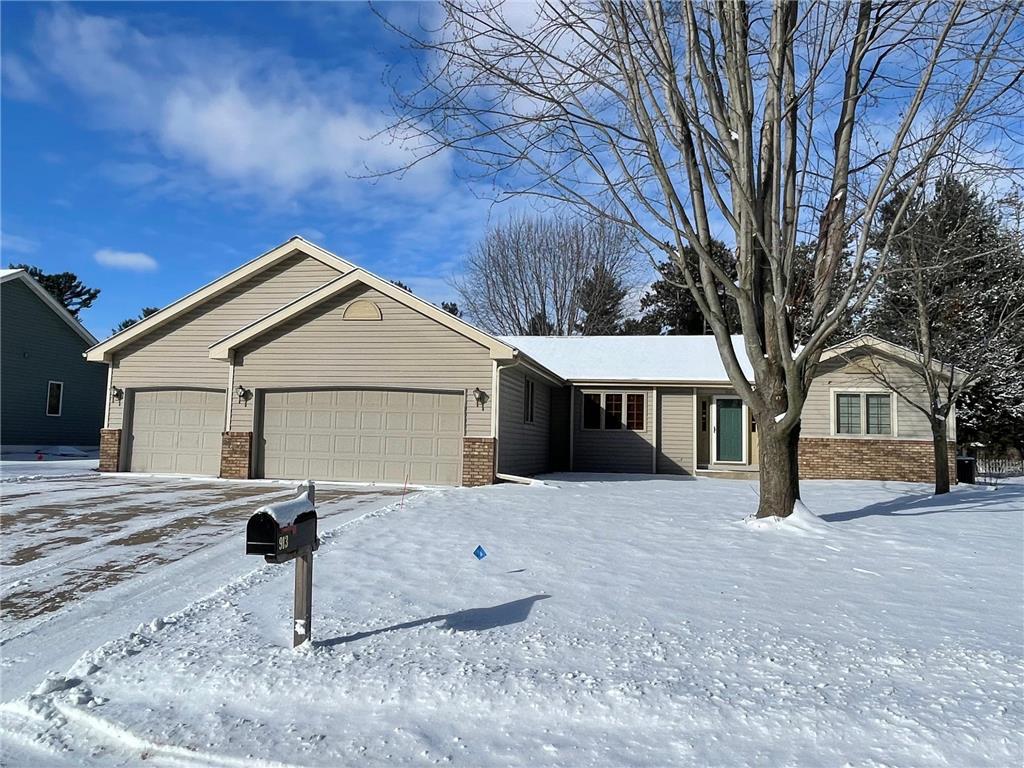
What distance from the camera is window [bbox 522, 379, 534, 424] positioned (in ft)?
53.2

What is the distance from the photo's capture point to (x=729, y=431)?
61.7 ft

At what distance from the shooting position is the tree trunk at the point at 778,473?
8414 millimetres

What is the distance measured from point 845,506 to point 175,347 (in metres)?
14.2

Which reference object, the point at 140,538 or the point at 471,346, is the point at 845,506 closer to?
the point at 471,346

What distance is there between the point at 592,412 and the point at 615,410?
64cm

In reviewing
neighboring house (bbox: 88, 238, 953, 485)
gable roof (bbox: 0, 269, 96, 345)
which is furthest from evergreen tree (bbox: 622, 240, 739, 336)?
gable roof (bbox: 0, 269, 96, 345)

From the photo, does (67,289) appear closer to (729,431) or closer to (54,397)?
(54,397)

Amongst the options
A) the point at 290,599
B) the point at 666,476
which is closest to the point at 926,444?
the point at 666,476

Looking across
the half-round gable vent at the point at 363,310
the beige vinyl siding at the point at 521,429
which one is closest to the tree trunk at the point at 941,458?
the beige vinyl siding at the point at 521,429

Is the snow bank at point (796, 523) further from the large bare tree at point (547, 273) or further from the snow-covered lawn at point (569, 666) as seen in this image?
the large bare tree at point (547, 273)

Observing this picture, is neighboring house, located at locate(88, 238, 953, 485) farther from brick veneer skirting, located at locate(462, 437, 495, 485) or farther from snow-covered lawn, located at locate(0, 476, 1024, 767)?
snow-covered lawn, located at locate(0, 476, 1024, 767)

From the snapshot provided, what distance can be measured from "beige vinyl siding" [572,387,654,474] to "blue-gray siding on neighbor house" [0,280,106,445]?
17333 mm

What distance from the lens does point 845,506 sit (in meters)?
10.8

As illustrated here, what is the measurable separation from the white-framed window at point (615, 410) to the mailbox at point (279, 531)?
15.5 metres
